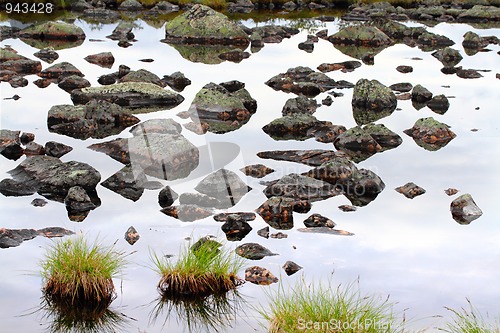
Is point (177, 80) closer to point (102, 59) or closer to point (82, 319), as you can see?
point (102, 59)

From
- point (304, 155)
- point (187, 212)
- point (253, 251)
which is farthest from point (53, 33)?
A: point (253, 251)

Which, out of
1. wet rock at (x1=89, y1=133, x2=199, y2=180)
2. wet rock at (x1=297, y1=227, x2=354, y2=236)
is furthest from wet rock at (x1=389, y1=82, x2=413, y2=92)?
wet rock at (x1=297, y1=227, x2=354, y2=236)

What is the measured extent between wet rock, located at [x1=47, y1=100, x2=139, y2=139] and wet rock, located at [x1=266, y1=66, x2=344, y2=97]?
777 centimetres

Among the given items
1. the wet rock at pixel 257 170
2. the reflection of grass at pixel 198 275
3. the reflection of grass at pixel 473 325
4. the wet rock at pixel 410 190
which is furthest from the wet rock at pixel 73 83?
the reflection of grass at pixel 473 325

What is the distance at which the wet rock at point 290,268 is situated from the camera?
13914 millimetres

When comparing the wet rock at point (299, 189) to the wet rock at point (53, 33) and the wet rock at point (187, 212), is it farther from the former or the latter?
the wet rock at point (53, 33)

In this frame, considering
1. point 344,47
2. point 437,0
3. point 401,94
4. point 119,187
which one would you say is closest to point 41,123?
point 119,187

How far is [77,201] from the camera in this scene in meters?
17.3

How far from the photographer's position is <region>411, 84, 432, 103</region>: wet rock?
2977 cm

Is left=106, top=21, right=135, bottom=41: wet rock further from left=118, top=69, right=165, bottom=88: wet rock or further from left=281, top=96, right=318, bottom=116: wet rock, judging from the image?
left=281, top=96, right=318, bottom=116: wet rock

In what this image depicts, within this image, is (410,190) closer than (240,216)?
No

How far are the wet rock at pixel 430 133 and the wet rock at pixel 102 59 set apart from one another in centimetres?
1618

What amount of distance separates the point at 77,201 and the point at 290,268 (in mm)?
5483

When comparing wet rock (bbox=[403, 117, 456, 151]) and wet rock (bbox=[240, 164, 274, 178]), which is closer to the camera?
wet rock (bbox=[240, 164, 274, 178])
